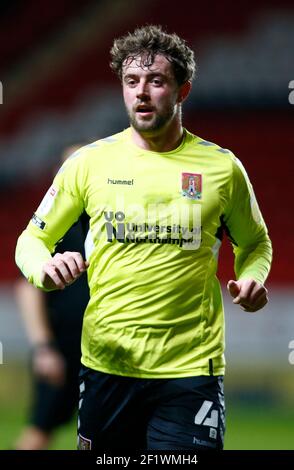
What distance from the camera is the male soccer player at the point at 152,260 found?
3.58 metres

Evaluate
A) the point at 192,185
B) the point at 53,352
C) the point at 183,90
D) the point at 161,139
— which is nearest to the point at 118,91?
the point at 53,352

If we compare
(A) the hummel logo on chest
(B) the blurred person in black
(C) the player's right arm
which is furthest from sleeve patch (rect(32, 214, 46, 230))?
(B) the blurred person in black

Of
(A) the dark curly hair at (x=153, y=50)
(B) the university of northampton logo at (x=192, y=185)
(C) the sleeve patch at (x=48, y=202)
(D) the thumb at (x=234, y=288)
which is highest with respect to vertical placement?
(A) the dark curly hair at (x=153, y=50)

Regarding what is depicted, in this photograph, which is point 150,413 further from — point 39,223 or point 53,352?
point 53,352

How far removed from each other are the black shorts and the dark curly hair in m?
1.07

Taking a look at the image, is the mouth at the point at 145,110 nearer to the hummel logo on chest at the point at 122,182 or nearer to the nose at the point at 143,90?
the nose at the point at 143,90

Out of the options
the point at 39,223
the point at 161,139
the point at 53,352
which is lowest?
the point at 53,352

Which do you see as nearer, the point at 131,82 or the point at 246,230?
the point at 131,82

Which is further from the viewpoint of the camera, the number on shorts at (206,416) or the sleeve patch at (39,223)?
the sleeve patch at (39,223)

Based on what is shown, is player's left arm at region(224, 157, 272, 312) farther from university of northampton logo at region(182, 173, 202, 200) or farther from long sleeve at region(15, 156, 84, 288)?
long sleeve at region(15, 156, 84, 288)

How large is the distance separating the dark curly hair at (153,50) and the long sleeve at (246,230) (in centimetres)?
38

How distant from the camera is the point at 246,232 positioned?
3.83 metres

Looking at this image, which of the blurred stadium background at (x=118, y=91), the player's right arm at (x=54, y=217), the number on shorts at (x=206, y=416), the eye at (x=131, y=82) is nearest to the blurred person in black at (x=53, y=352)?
the player's right arm at (x=54, y=217)

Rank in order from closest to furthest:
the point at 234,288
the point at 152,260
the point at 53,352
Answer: the point at 234,288, the point at 152,260, the point at 53,352
